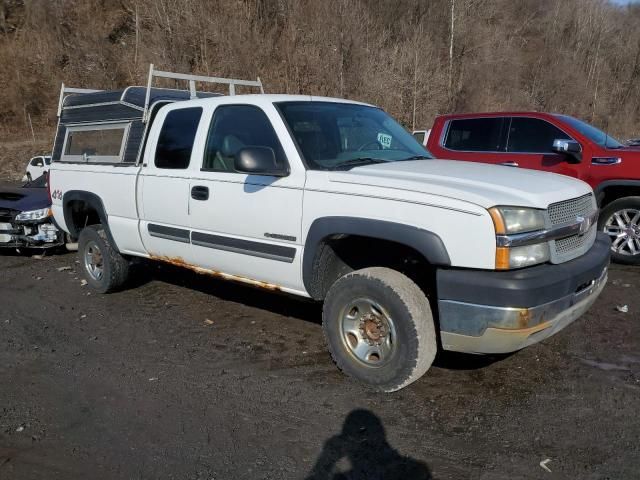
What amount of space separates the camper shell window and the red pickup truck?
15.2ft

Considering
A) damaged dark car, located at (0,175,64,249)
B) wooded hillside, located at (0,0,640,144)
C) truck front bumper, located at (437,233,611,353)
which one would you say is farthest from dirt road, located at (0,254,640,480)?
wooded hillside, located at (0,0,640,144)

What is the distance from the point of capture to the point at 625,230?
682 cm

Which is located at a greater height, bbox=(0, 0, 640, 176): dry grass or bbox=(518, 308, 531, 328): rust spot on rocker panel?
bbox=(0, 0, 640, 176): dry grass

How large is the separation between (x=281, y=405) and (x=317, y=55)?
21969mm

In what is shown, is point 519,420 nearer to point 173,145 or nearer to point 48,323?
point 173,145

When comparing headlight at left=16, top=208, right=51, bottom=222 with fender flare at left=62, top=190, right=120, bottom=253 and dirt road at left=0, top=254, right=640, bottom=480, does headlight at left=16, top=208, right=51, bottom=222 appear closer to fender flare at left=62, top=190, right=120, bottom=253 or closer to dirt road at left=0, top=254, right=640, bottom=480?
fender flare at left=62, top=190, right=120, bottom=253

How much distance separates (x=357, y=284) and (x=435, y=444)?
3.54 ft

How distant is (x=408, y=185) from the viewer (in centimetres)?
338

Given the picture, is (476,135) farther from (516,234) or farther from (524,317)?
(524,317)

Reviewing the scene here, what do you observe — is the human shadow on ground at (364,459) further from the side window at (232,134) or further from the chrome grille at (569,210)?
the side window at (232,134)

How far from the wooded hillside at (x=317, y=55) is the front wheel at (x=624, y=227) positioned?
58.8ft

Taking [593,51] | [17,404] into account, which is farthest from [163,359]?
[593,51]

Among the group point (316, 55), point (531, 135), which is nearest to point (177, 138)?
point (531, 135)

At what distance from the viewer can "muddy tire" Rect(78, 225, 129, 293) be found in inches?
229
